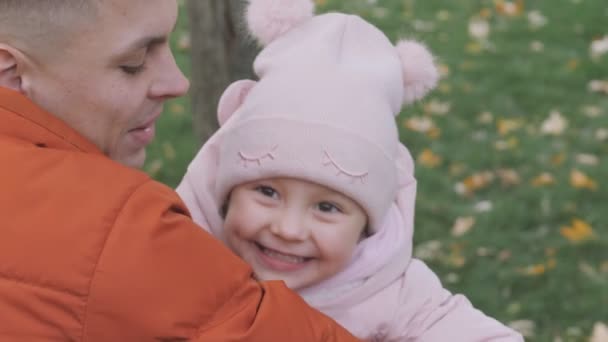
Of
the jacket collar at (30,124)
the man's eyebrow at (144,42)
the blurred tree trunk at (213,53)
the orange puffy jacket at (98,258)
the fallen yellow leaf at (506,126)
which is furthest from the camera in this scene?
the fallen yellow leaf at (506,126)

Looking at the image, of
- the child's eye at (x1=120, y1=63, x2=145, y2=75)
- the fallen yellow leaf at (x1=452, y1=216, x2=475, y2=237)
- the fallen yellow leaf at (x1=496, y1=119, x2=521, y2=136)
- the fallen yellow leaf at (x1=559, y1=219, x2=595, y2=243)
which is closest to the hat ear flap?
the child's eye at (x1=120, y1=63, x2=145, y2=75)

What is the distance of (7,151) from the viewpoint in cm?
167

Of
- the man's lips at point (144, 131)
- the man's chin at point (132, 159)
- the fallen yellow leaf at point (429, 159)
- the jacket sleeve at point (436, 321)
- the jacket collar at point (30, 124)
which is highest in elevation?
the jacket collar at point (30, 124)

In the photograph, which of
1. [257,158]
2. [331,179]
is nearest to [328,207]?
[331,179]

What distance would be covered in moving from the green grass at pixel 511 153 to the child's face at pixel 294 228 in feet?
5.76

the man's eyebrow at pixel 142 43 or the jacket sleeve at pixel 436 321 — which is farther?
the jacket sleeve at pixel 436 321

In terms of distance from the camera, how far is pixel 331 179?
220 cm

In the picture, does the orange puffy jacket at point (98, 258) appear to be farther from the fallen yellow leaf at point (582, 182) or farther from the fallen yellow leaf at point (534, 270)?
the fallen yellow leaf at point (582, 182)

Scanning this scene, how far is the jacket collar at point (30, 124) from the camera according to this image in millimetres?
1727

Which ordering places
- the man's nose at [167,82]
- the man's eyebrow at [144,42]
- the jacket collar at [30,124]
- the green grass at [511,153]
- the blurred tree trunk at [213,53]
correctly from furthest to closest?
the green grass at [511,153]
the blurred tree trunk at [213,53]
the man's nose at [167,82]
the man's eyebrow at [144,42]
the jacket collar at [30,124]

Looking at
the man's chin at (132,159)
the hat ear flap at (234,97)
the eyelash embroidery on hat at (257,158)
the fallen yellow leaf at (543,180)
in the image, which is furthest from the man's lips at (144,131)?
the fallen yellow leaf at (543,180)

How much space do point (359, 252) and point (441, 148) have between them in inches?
114

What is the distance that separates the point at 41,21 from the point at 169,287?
0.57m

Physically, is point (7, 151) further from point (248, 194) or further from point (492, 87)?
point (492, 87)
